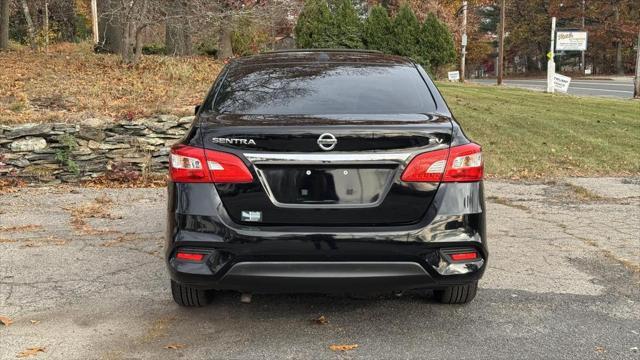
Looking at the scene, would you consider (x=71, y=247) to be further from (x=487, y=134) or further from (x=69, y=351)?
(x=487, y=134)

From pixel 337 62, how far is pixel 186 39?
39.0 ft

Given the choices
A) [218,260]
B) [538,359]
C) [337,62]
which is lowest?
[538,359]

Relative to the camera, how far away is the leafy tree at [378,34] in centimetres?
2095

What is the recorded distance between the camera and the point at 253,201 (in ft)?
10.6

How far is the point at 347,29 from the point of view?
20391 millimetres

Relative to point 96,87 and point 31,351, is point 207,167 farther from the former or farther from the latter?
point 96,87

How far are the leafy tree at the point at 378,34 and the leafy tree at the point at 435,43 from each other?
1.29 meters

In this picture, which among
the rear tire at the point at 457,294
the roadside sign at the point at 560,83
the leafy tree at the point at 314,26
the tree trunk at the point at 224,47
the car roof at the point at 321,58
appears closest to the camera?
the rear tire at the point at 457,294

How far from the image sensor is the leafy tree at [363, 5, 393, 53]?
825 inches

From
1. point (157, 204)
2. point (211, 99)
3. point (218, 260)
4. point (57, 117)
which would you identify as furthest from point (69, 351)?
point (57, 117)

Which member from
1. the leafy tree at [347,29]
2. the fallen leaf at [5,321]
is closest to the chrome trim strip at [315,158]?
the fallen leaf at [5,321]

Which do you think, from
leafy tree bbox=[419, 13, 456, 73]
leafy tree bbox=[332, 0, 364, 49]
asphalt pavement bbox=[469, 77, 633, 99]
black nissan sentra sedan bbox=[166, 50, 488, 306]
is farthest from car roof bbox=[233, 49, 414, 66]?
asphalt pavement bbox=[469, 77, 633, 99]

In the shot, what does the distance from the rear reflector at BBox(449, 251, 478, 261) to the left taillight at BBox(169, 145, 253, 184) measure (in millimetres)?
1168

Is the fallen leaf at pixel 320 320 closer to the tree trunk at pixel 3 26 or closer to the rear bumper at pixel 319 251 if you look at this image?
the rear bumper at pixel 319 251
